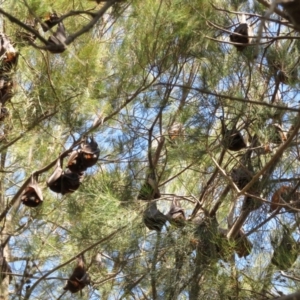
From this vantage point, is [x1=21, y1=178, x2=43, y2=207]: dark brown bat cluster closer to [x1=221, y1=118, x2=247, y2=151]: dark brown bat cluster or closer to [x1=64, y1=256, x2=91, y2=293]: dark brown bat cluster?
[x1=64, y1=256, x2=91, y2=293]: dark brown bat cluster

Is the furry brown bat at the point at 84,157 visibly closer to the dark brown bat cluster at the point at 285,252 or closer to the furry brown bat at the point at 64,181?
the furry brown bat at the point at 64,181

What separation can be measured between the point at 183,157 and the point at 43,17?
3.57ft

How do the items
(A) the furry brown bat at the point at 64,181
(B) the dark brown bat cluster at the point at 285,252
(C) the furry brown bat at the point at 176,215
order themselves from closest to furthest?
(B) the dark brown bat cluster at the point at 285,252, (C) the furry brown bat at the point at 176,215, (A) the furry brown bat at the point at 64,181

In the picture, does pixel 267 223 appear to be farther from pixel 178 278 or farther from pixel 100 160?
pixel 100 160

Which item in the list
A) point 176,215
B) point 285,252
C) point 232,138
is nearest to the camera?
point 285,252

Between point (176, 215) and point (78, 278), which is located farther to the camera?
point (78, 278)

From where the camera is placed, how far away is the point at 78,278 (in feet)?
11.2

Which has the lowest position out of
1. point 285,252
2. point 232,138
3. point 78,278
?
point 285,252

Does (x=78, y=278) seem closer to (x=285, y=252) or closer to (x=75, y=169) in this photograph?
(x=75, y=169)

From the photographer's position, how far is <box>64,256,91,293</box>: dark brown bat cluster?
3.36 metres

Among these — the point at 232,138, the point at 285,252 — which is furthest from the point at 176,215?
the point at 285,252

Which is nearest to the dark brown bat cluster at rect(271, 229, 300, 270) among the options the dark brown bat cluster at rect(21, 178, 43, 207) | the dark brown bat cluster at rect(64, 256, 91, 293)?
the dark brown bat cluster at rect(64, 256, 91, 293)

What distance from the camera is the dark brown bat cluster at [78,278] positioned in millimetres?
3361

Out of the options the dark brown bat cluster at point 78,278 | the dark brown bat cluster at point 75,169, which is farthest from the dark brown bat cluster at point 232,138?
the dark brown bat cluster at point 78,278
